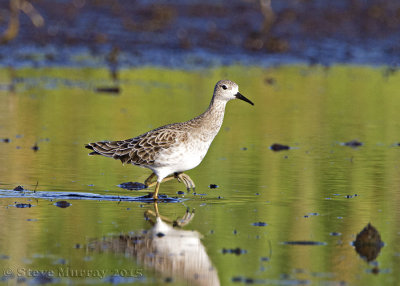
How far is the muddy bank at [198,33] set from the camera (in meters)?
25.4

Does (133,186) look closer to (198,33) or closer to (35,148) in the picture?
(35,148)

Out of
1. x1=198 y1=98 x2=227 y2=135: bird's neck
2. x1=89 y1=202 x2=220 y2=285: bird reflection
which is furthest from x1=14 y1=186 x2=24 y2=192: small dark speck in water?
x1=198 y1=98 x2=227 y2=135: bird's neck

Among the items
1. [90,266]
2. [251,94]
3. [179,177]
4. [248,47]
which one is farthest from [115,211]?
[248,47]

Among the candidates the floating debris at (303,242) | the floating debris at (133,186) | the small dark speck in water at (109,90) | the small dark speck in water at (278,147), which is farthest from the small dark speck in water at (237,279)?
the small dark speck in water at (109,90)

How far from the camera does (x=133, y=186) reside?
1160 centimetres

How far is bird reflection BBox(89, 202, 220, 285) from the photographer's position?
7.72m

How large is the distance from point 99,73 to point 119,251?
48.5 ft

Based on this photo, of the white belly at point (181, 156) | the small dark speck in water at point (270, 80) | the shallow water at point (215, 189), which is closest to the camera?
the shallow water at point (215, 189)

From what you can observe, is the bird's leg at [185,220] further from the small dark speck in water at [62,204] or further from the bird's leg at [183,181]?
the small dark speck in water at [62,204]

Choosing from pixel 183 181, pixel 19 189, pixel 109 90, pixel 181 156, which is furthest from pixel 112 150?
pixel 109 90

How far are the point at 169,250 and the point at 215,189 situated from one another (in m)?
3.01

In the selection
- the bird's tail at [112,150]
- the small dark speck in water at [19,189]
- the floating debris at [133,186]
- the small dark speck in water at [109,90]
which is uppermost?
the small dark speck in water at [109,90]

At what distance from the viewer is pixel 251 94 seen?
65.2ft

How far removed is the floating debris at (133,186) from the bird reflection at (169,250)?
2.01 meters
